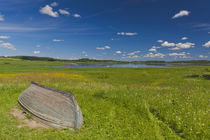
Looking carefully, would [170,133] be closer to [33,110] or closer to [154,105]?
[154,105]

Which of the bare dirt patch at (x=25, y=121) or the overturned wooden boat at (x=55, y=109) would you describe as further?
the bare dirt patch at (x=25, y=121)

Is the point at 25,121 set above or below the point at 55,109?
below

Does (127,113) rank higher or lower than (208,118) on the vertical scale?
lower

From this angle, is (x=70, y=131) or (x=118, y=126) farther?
(x=118, y=126)

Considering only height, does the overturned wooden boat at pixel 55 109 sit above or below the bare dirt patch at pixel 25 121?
above

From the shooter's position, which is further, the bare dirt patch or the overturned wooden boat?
the bare dirt patch

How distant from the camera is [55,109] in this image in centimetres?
624

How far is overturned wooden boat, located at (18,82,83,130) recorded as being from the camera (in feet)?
18.9

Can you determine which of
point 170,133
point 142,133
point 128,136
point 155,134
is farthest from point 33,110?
point 170,133

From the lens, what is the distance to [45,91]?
25.5ft

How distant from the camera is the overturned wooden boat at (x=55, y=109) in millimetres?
5766

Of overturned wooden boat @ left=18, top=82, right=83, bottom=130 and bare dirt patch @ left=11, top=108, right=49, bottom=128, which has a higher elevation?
overturned wooden boat @ left=18, top=82, right=83, bottom=130

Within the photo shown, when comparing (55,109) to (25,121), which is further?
(25,121)

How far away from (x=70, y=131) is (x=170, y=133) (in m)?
4.57
